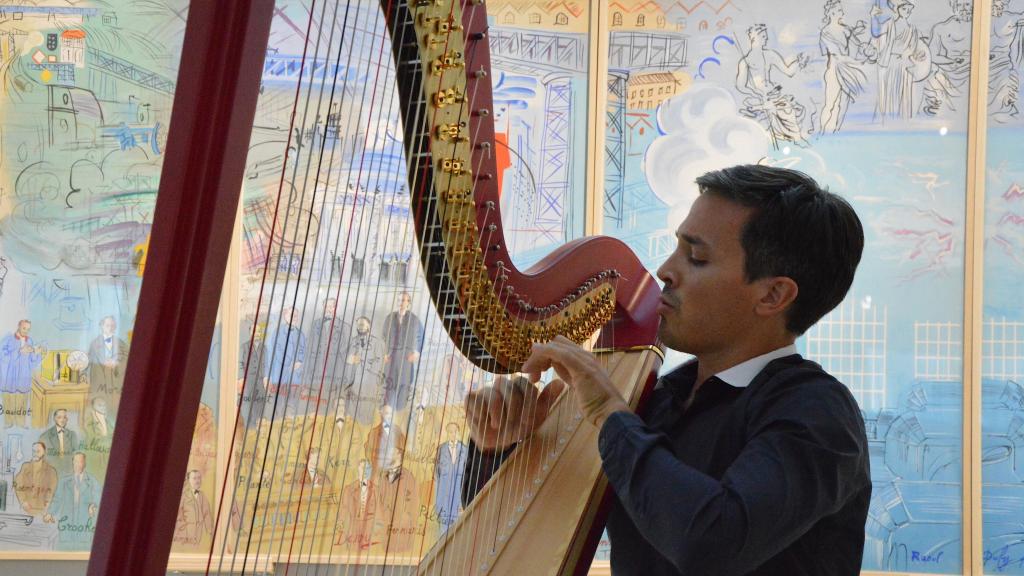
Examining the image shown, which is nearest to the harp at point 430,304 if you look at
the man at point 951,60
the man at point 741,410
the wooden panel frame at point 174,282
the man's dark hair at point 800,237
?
the wooden panel frame at point 174,282

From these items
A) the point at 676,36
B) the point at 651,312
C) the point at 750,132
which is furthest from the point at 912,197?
the point at 651,312

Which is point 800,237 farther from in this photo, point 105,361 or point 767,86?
point 105,361

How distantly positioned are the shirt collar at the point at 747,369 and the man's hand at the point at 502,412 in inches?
13.1

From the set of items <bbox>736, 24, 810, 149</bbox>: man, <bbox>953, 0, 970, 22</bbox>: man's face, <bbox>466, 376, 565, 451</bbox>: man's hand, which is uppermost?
<bbox>953, 0, 970, 22</bbox>: man's face

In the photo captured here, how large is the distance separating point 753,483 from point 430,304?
0.60m

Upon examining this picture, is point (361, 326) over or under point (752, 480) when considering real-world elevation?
over

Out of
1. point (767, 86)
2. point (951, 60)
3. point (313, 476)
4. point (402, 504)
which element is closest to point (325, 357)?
point (313, 476)

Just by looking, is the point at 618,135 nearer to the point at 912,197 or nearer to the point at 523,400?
the point at 912,197

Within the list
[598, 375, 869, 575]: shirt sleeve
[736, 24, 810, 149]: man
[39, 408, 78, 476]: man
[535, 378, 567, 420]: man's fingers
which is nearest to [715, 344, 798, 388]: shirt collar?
[598, 375, 869, 575]: shirt sleeve

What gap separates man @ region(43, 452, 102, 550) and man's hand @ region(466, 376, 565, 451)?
2.06 metres

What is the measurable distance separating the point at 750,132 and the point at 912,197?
0.59m

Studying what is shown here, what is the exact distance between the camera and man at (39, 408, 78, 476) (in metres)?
3.22

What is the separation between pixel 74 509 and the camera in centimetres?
321

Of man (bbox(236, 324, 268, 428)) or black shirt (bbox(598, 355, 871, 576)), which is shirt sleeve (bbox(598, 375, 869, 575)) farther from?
man (bbox(236, 324, 268, 428))
